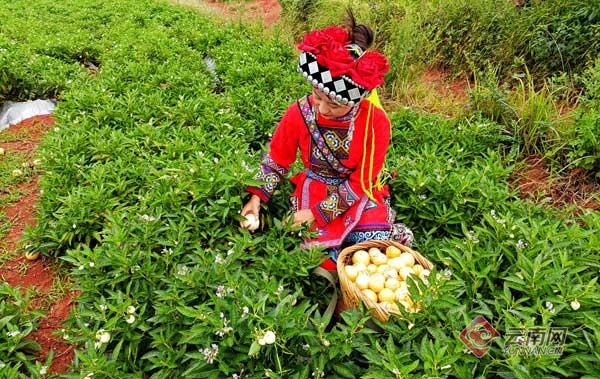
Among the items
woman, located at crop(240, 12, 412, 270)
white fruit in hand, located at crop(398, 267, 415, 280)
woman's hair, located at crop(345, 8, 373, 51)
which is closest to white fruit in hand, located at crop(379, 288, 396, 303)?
white fruit in hand, located at crop(398, 267, 415, 280)

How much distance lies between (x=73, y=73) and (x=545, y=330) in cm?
605

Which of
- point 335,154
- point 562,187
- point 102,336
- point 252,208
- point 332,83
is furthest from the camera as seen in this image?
point 562,187

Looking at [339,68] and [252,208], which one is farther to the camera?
[252,208]

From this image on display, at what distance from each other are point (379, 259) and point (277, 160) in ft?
3.05

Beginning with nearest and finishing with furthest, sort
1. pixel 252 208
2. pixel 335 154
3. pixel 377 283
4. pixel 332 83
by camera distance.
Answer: pixel 332 83
pixel 377 283
pixel 335 154
pixel 252 208

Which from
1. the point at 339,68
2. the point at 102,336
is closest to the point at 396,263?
the point at 339,68

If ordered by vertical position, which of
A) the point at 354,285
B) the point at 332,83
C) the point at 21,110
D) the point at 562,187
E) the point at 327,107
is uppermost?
the point at 332,83

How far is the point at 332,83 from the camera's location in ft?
7.50

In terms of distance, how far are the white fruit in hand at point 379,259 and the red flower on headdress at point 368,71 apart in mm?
951

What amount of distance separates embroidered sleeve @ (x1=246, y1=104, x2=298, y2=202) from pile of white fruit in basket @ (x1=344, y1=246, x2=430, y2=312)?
736 mm

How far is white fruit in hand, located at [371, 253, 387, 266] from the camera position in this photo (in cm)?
255

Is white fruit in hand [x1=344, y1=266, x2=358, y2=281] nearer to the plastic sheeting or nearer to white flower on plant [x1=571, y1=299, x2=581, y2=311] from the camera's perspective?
white flower on plant [x1=571, y1=299, x2=581, y2=311]

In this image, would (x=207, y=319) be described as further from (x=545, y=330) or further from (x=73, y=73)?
(x=73, y=73)

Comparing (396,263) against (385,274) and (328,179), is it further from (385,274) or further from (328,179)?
(328,179)
